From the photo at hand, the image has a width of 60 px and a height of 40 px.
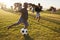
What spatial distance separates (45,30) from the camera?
57.8 ft

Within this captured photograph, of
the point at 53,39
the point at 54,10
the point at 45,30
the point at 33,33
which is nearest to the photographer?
the point at 53,39

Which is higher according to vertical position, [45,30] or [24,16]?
[24,16]

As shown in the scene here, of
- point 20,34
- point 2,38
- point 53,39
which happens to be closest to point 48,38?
point 53,39

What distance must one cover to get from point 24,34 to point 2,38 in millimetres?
1856

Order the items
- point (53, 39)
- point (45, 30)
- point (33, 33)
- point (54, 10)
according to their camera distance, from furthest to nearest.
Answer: point (54, 10)
point (45, 30)
point (33, 33)
point (53, 39)

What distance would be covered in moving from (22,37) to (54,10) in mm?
24384

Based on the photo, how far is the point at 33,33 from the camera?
1648 cm

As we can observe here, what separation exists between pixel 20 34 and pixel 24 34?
0.54 metres

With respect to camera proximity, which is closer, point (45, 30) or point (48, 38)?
point (48, 38)

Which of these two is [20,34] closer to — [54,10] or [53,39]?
[53,39]

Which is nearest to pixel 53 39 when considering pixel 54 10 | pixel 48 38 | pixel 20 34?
pixel 48 38

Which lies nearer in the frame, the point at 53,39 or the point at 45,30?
the point at 53,39

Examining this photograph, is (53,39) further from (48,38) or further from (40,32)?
(40,32)

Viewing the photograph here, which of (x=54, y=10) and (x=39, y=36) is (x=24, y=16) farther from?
(x=54, y=10)
